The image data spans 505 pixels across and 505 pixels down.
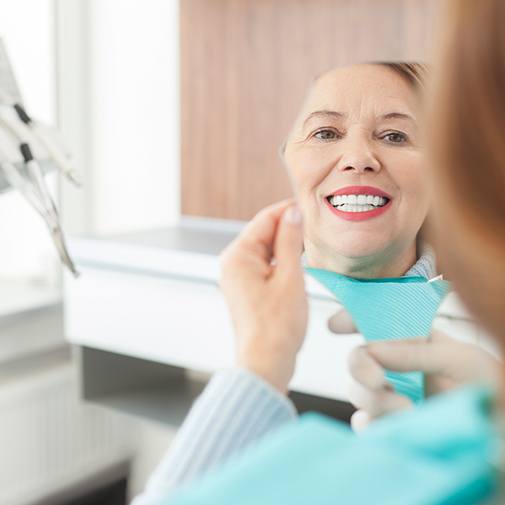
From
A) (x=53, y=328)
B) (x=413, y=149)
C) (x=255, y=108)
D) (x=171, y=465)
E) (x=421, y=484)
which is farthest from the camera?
(x=53, y=328)

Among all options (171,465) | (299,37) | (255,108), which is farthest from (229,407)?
(299,37)

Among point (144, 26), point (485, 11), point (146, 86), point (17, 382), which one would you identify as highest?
point (485, 11)

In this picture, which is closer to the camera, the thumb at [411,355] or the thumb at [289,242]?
the thumb at [289,242]

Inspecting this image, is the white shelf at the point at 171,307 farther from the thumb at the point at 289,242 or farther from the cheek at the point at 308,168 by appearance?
the thumb at the point at 289,242

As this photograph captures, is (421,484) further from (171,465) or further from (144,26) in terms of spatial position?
(144,26)

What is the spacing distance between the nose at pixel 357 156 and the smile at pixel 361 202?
2 centimetres

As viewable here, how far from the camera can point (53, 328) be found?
223 centimetres

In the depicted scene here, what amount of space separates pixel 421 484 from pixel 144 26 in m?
1.94

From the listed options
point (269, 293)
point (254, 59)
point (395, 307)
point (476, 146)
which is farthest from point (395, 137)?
point (254, 59)

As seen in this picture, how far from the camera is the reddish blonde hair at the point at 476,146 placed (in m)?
0.28

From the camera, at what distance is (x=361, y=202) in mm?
737

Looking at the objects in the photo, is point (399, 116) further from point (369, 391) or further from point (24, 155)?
point (24, 155)

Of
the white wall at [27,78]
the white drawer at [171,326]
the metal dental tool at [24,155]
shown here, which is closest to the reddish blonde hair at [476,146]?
the metal dental tool at [24,155]

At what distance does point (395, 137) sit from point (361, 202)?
0.19 feet
